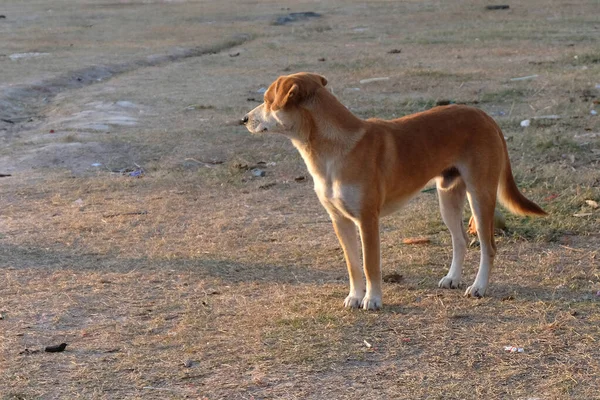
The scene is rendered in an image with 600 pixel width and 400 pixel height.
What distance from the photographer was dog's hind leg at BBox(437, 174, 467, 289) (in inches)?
222

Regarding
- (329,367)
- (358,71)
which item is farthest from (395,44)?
(329,367)

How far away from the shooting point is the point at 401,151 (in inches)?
208

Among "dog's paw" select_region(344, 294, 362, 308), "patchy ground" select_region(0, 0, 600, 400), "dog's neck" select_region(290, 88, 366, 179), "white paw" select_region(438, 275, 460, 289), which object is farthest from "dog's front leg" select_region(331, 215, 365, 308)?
"white paw" select_region(438, 275, 460, 289)

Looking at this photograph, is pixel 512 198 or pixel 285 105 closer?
pixel 285 105

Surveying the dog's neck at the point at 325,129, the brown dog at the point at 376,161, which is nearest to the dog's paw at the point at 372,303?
the brown dog at the point at 376,161

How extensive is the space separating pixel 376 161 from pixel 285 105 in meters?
0.62

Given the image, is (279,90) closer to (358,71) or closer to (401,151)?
(401,151)

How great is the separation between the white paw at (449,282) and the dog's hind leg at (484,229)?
13 cm

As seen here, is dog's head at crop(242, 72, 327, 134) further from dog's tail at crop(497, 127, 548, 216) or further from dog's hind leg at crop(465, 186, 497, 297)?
dog's tail at crop(497, 127, 548, 216)

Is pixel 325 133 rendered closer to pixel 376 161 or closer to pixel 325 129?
pixel 325 129

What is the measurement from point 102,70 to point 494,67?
7267 mm

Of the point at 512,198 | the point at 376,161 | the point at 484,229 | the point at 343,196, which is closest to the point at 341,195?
the point at 343,196

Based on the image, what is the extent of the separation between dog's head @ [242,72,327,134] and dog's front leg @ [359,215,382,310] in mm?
689

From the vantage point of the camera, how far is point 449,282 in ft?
18.4
